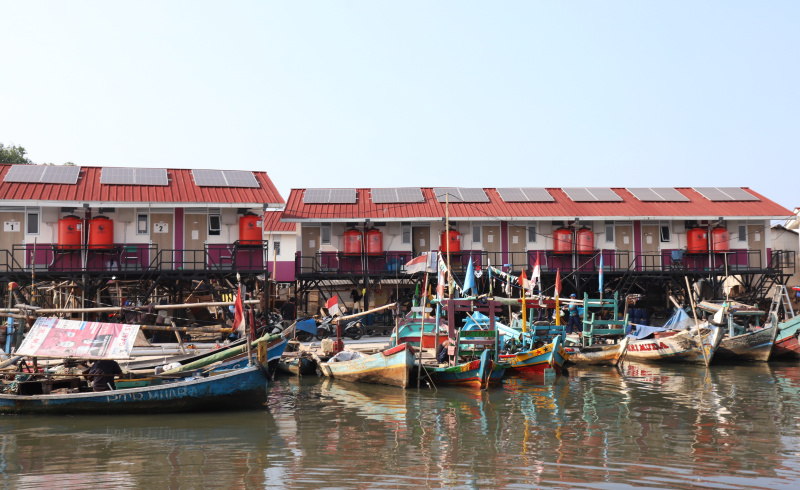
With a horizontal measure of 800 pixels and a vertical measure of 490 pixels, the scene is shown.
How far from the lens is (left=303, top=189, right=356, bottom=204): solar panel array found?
119 ft

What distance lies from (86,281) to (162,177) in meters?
6.01

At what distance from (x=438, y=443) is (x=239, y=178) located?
2299cm

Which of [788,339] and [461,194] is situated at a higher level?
[461,194]

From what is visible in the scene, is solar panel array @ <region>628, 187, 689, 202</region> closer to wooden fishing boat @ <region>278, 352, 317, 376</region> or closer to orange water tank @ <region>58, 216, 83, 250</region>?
wooden fishing boat @ <region>278, 352, 317, 376</region>

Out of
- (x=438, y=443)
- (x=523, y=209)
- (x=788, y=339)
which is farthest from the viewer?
(x=523, y=209)

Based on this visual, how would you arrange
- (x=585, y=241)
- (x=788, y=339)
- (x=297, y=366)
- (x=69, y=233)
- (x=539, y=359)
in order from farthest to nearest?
(x=585, y=241) → (x=69, y=233) → (x=788, y=339) → (x=297, y=366) → (x=539, y=359)

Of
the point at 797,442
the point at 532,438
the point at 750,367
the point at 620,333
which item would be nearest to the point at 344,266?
the point at 620,333

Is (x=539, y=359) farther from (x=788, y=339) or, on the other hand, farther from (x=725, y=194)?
(x=725, y=194)

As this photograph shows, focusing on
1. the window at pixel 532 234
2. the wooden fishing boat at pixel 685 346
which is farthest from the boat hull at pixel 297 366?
the window at pixel 532 234

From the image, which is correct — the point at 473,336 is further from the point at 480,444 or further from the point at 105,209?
the point at 105,209

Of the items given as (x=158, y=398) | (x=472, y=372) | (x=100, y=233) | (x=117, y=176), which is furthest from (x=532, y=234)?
(x=158, y=398)

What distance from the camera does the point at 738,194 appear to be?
39344 millimetres

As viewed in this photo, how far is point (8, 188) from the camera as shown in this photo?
30.2 meters

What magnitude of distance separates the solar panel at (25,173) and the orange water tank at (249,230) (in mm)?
8847
